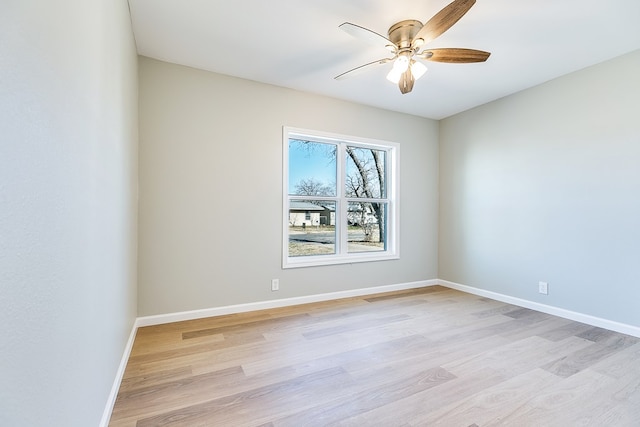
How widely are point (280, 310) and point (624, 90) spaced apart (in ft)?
13.4

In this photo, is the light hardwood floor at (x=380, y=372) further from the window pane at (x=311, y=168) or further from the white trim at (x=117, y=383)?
the window pane at (x=311, y=168)

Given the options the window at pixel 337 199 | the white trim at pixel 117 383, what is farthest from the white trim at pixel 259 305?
the window at pixel 337 199

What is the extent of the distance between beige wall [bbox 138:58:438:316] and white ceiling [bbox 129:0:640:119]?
0.25 m

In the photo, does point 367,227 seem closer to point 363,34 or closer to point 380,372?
point 380,372

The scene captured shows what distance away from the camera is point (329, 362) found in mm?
2180

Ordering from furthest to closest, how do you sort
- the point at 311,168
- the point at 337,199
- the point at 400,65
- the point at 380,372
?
the point at 337,199, the point at 311,168, the point at 400,65, the point at 380,372

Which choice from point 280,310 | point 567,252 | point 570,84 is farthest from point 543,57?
point 280,310

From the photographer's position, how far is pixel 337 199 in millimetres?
3955

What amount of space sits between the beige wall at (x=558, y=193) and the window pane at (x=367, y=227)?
43.8 inches

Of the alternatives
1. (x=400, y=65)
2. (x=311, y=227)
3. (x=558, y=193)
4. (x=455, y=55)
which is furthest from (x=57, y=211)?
(x=558, y=193)

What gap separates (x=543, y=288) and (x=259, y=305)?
326 cm

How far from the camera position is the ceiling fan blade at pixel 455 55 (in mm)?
2180

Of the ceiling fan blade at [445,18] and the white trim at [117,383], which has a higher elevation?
the ceiling fan blade at [445,18]

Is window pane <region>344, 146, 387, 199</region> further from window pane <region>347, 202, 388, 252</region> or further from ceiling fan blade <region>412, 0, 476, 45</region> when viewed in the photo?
ceiling fan blade <region>412, 0, 476, 45</region>
